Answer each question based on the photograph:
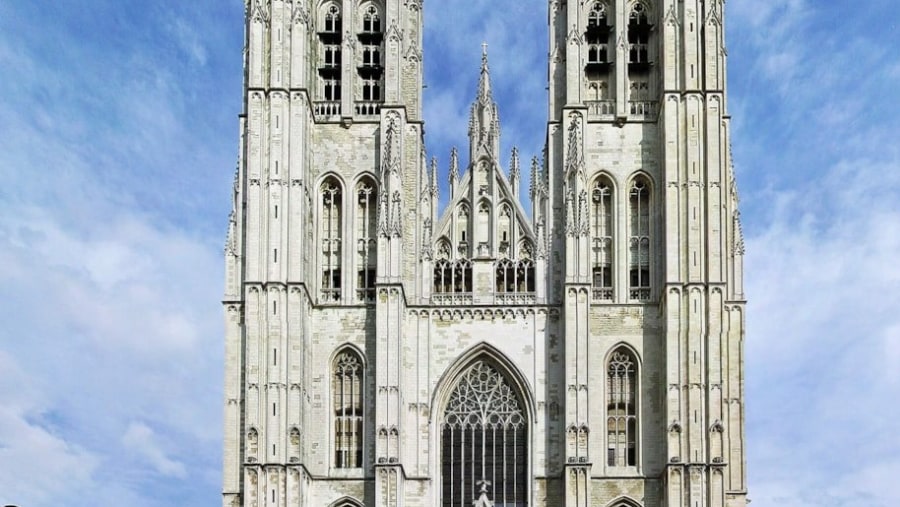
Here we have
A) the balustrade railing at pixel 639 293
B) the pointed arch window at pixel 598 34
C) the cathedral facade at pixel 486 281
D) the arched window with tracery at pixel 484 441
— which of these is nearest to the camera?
the cathedral facade at pixel 486 281

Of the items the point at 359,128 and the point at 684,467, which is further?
the point at 359,128

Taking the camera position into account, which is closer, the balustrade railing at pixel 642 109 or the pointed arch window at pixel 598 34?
the balustrade railing at pixel 642 109

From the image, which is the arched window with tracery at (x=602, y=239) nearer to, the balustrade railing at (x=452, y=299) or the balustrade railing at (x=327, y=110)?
the balustrade railing at (x=452, y=299)

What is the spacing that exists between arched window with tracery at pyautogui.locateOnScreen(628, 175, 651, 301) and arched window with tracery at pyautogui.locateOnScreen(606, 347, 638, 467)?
75.4 inches

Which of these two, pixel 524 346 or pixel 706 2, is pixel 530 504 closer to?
pixel 524 346

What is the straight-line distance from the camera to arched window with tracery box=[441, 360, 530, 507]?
49.2 meters

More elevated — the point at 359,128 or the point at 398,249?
the point at 359,128

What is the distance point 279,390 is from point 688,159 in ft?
43.4

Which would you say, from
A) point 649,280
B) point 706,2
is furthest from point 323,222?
point 706,2

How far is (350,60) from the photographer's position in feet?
171

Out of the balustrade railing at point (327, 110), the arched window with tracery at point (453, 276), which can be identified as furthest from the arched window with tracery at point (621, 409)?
the balustrade railing at point (327, 110)

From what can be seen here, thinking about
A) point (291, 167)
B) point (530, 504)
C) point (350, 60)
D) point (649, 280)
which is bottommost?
point (530, 504)

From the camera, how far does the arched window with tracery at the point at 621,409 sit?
4891 centimetres

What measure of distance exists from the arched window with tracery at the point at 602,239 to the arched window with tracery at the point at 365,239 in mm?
6328
